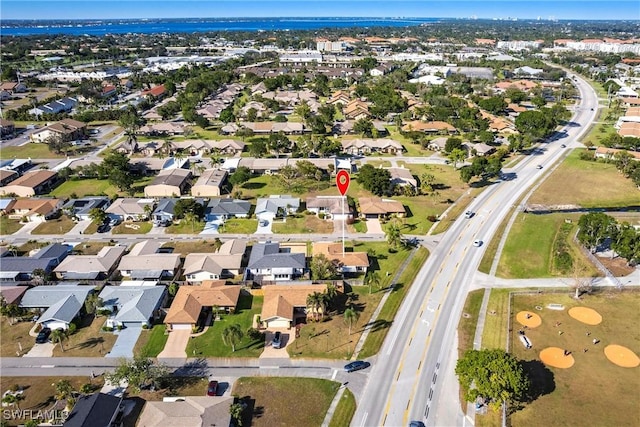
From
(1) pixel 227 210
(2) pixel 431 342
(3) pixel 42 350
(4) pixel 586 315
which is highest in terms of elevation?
(1) pixel 227 210

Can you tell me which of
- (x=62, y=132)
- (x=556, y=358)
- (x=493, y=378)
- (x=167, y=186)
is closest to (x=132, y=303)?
(x=167, y=186)

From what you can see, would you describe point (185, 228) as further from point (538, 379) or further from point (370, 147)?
point (538, 379)

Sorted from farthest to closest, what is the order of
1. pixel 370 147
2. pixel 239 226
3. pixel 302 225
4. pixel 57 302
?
pixel 370 147 → pixel 302 225 → pixel 239 226 → pixel 57 302

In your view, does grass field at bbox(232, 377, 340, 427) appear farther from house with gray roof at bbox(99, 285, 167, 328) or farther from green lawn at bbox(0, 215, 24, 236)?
green lawn at bbox(0, 215, 24, 236)

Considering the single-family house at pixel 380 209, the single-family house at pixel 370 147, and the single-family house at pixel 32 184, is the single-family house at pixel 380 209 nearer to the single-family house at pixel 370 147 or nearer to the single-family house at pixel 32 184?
the single-family house at pixel 370 147

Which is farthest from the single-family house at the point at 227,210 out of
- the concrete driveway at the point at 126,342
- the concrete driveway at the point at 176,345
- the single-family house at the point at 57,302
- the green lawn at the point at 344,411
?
the green lawn at the point at 344,411

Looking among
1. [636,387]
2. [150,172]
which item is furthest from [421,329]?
[150,172]
